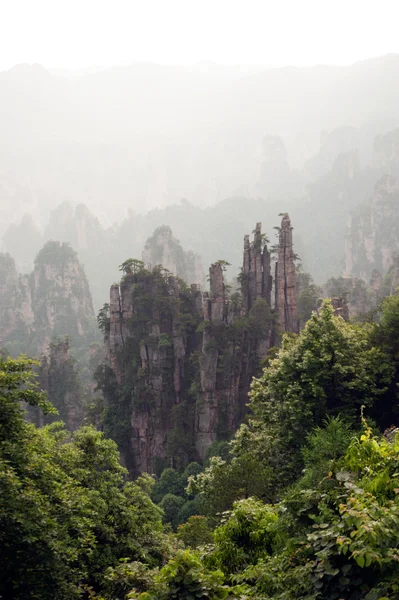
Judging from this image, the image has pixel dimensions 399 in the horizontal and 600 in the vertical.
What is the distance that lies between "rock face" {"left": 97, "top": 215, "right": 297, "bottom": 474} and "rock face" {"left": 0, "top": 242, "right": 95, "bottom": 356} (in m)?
46.0

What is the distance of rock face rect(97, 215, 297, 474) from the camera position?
1662 inches

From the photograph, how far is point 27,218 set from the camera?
159 metres

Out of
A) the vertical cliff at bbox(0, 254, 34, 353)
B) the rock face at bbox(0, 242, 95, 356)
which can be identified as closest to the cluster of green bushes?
the rock face at bbox(0, 242, 95, 356)

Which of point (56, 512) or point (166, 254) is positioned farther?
point (166, 254)

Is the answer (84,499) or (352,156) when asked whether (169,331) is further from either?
(352,156)

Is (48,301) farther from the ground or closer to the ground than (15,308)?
farther from the ground

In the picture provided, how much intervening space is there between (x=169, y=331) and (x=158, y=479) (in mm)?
12783

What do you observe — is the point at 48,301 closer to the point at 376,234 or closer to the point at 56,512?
the point at 376,234

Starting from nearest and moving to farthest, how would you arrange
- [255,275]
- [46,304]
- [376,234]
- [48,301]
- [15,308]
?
[255,275], [48,301], [46,304], [15,308], [376,234]

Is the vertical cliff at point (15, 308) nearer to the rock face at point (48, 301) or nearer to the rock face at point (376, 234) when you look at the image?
the rock face at point (48, 301)

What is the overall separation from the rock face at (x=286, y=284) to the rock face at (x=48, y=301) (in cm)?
5350

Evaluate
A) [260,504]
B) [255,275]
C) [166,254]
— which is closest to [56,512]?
[260,504]

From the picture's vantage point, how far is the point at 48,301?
9531 centimetres

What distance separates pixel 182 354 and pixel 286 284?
1073cm
